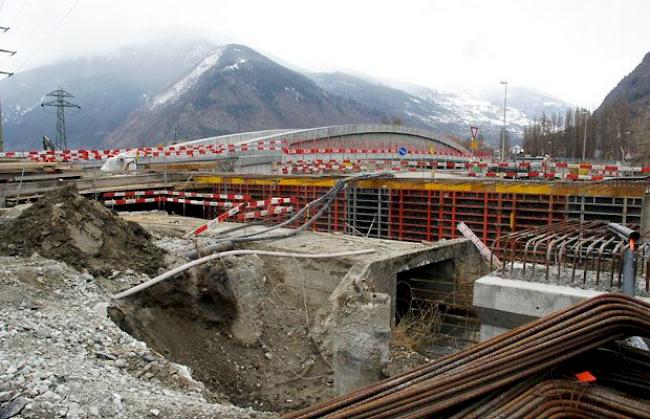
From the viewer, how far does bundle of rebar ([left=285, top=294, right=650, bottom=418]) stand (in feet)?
11.4

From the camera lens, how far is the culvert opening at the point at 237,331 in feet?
24.6

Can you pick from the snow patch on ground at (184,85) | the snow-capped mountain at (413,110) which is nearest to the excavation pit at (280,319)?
the snow patch on ground at (184,85)

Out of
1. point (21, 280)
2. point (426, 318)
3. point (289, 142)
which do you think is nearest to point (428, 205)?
point (426, 318)

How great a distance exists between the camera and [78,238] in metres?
7.74

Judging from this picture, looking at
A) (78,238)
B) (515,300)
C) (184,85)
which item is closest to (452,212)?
(515,300)

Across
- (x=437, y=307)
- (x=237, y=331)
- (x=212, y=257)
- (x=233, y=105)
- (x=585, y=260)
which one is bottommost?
(x=437, y=307)

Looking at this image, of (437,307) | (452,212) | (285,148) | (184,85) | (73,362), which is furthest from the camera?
(184,85)

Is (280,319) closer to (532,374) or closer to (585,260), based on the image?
(585,260)

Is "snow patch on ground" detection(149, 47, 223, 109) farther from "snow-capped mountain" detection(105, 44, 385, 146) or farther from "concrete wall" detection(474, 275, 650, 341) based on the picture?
"concrete wall" detection(474, 275, 650, 341)

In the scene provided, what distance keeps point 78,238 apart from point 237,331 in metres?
2.98

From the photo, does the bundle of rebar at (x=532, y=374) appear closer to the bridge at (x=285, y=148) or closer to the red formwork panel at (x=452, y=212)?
the red formwork panel at (x=452, y=212)

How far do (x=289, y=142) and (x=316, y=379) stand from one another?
31415mm

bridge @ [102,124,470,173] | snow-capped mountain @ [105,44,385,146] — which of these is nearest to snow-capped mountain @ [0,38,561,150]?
snow-capped mountain @ [105,44,385,146]

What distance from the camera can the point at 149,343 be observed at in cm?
701
